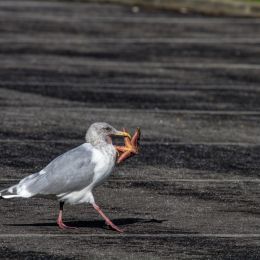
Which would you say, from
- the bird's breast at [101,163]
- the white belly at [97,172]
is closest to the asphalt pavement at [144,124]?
the white belly at [97,172]

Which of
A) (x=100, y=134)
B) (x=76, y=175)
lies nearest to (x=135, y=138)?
(x=100, y=134)

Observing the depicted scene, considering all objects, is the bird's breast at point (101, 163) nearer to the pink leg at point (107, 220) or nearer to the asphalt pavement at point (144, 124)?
the pink leg at point (107, 220)

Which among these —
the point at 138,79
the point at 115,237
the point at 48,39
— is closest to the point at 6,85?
the point at 138,79

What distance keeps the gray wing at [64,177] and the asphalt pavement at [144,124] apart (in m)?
0.32

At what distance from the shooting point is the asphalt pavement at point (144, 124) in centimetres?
888

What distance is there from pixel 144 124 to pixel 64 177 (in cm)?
544

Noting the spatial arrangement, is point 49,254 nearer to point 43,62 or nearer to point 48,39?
point 43,62

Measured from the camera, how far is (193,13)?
28547mm

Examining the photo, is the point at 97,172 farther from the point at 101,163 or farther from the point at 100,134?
the point at 100,134

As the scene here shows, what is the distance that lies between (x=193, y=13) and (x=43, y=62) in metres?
9.45

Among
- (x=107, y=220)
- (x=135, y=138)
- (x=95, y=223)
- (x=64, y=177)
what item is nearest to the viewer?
(x=64, y=177)

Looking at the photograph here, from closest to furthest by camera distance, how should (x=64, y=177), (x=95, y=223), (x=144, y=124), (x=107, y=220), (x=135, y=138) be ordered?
1. (x=64, y=177)
2. (x=107, y=220)
3. (x=135, y=138)
4. (x=95, y=223)
5. (x=144, y=124)

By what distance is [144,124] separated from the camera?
46.7 feet

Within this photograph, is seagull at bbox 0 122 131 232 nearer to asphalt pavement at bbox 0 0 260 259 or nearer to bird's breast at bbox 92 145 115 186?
bird's breast at bbox 92 145 115 186
